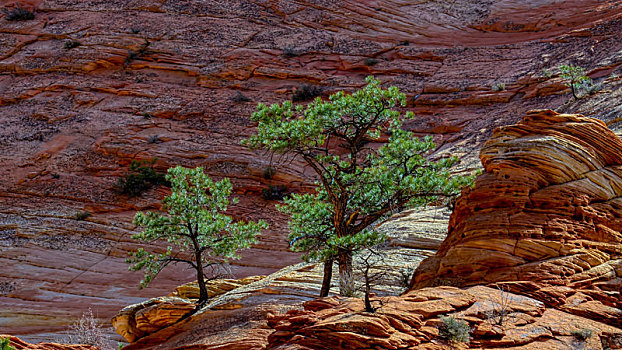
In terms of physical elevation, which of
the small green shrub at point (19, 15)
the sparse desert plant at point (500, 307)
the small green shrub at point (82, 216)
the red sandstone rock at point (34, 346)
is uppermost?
the small green shrub at point (19, 15)

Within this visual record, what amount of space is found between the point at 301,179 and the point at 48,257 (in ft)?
41.2

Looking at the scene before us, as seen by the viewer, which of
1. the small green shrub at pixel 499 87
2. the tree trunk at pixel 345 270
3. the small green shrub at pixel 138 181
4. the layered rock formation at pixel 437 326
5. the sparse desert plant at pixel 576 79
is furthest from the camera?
the small green shrub at pixel 499 87

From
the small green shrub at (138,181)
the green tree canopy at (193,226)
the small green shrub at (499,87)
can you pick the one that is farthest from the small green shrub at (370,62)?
the green tree canopy at (193,226)

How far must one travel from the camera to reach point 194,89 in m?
34.8

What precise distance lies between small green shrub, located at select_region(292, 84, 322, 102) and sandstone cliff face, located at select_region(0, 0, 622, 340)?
68 cm

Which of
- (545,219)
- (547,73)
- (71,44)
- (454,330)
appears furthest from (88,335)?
(71,44)

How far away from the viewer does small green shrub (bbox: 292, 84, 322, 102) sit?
33.4 metres

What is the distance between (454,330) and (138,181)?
22601mm

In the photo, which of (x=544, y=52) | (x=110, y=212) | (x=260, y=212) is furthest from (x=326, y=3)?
(x=110, y=212)

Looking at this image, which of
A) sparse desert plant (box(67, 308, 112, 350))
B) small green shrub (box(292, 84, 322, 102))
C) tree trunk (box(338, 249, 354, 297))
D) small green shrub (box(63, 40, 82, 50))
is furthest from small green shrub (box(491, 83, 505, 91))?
small green shrub (box(63, 40, 82, 50))

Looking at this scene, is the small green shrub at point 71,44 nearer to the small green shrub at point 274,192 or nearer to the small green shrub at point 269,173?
the small green shrub at point 269,173

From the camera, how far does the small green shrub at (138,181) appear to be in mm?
26844

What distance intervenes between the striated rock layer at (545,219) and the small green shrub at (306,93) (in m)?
22.4

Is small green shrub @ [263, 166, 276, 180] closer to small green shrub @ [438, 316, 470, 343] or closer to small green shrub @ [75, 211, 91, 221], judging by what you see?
small green shrub @ [75, 211, 91, 221]
